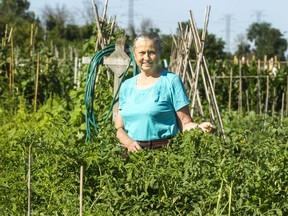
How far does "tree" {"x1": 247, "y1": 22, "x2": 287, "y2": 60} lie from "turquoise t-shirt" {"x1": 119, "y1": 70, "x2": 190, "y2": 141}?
75850 mm

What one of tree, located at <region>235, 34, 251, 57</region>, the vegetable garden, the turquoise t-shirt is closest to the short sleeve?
the turquoise t-shirt

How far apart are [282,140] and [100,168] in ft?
3.76

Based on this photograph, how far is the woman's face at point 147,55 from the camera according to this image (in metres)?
5.70

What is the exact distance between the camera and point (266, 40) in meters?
92.3

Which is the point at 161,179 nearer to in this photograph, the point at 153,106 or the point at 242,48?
the point at 153,106

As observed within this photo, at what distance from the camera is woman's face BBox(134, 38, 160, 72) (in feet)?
18.7

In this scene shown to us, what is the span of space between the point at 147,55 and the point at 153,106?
339mm

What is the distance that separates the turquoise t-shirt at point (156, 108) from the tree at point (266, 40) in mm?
75850

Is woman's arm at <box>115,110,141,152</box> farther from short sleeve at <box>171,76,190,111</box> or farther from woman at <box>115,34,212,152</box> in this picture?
short sleeve at <box>171,76,190,111</box>

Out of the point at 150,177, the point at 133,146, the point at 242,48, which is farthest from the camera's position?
the point at 242,48

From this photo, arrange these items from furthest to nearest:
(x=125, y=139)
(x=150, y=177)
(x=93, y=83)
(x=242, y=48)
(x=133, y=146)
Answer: (x=242, y=48) → (x=93, y=83) → (x=125, y=139) → (x=133, y=146) → (x=150, y=177)

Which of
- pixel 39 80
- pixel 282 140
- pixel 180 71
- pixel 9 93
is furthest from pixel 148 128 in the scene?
pixel 39 80

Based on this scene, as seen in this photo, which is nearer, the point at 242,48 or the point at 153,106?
the point at 153,106

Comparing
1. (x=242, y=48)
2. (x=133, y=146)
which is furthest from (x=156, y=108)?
(x=242, y=48)
